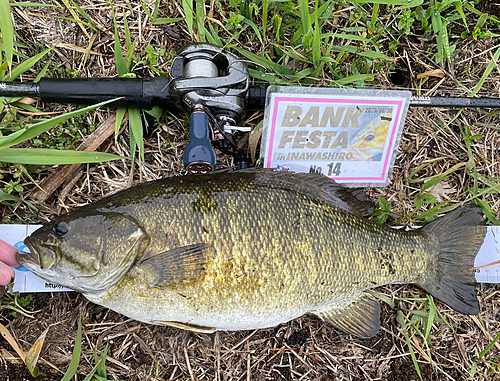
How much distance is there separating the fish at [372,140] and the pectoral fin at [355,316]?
1.05 m

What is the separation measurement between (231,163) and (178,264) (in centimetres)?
98

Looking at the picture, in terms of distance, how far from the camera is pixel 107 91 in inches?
89.8

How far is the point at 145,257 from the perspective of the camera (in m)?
2.00

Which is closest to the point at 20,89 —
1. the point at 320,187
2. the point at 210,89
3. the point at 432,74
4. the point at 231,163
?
the point at 210,89

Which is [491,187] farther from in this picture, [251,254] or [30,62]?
[30,62]

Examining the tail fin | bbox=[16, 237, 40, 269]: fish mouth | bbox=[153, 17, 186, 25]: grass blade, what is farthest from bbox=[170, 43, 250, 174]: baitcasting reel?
the tail fin

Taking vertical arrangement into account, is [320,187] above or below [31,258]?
above

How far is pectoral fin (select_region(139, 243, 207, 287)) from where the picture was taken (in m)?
1.95

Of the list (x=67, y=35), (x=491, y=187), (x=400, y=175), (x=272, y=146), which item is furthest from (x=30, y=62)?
(x=491, y=187)

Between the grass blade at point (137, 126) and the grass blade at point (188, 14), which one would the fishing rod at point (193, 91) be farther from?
the grass blade at point (188, 14)

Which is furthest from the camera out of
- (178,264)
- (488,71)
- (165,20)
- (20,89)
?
(488,71)

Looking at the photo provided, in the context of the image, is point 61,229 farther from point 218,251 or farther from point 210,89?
point 210,89

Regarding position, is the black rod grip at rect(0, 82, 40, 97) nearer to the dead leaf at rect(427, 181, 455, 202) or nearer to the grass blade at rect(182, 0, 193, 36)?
the grass blade at rect(182, 0, 193, 36)

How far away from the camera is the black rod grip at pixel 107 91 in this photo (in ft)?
7.28
